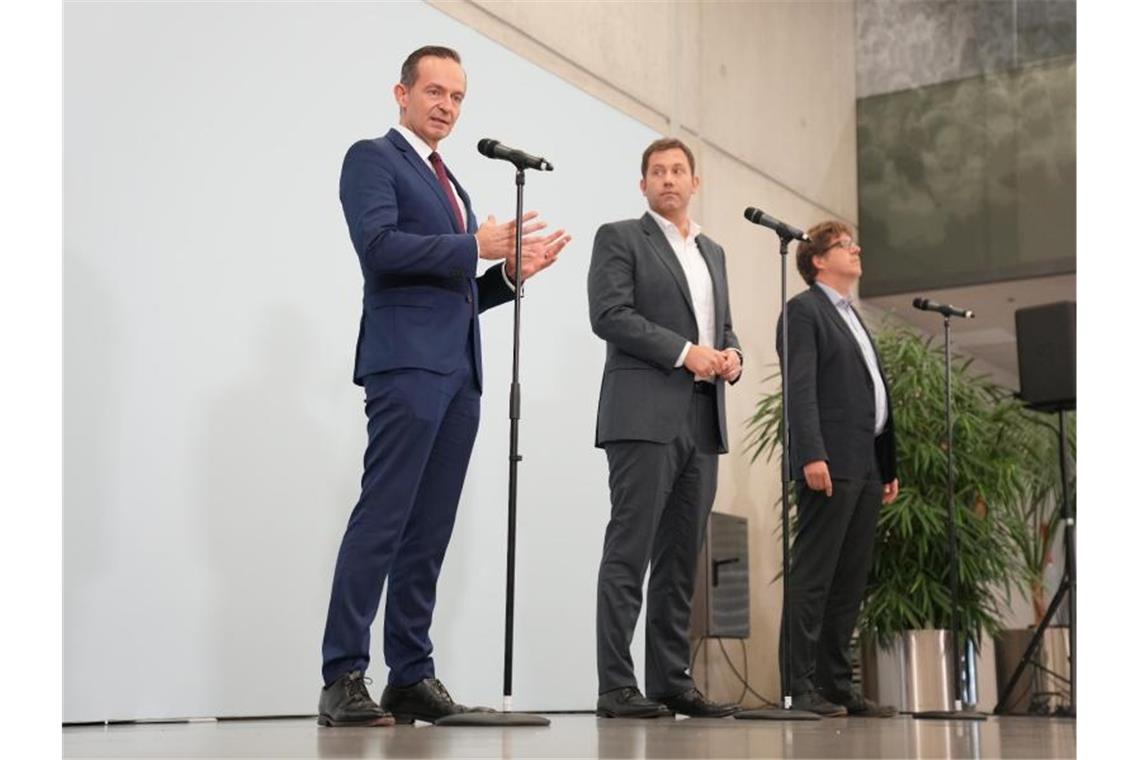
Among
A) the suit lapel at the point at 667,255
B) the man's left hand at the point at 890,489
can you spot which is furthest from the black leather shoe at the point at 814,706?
the suit lapel at the point at 667,255

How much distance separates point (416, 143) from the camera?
119 inches

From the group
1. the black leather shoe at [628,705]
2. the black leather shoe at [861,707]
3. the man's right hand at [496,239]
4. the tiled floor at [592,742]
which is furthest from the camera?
the black leather shoe at [861,707]

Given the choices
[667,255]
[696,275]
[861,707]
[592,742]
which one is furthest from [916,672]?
[592,742]

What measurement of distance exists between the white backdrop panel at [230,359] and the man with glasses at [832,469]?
1.23m

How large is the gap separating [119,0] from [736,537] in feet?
11.9

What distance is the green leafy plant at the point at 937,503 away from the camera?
5.71 meters

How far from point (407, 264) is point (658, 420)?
0.92m

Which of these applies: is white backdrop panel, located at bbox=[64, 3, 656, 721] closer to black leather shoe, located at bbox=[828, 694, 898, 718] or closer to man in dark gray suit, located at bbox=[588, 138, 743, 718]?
man in dark gray suit, located at bbox=[588, 138, 743, 718]

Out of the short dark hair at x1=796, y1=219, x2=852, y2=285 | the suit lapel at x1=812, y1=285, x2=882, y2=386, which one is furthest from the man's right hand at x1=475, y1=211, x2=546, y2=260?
the short dark hair at x1=796, y1=219, x2=852, y2=285

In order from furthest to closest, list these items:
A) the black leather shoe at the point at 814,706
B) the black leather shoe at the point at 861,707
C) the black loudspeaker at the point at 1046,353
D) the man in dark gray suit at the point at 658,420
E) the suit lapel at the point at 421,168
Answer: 1. the black loudspeaker at the point at 1046,353
2. the black leather shoe at the point at 861,707
3. the black leather shoe at the point at 814,706
4. the man in dark gray suit at the point at 658,420
5. the suit lapel at the point at 421,168

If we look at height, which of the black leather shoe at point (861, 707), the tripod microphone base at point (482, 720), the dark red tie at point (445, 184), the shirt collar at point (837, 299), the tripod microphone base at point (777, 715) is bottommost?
the black leather shoe at point (861, 707)

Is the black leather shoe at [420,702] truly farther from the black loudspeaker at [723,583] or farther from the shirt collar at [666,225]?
A: the black loudspeaker at [723,583]
